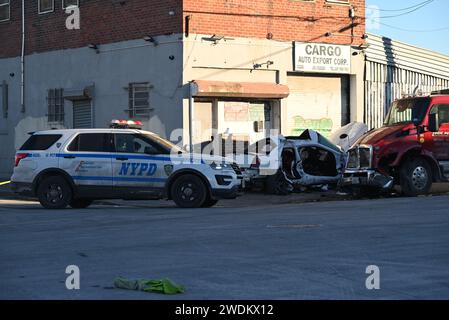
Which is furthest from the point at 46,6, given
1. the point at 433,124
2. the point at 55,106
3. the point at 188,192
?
the point at 433,124

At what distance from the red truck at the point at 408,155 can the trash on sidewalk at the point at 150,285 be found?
1072 centimetres

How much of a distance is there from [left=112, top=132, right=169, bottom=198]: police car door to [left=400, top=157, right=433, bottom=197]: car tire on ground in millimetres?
5970

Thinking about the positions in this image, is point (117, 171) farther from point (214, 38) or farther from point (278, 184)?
point (214, 38)

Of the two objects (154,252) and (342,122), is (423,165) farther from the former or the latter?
(154,252)

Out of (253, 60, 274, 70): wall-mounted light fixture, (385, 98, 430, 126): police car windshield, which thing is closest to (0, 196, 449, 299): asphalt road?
(385, 98, 430, 126): police car windshield

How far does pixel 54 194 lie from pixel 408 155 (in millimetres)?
8506

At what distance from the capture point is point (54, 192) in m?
15.3

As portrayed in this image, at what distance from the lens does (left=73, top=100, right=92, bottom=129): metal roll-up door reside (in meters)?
23.0

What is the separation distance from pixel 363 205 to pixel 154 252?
713cm

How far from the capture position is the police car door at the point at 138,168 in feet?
49.0

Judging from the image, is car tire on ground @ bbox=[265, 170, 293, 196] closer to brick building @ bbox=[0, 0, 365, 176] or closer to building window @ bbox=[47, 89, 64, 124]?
brick building @ bbox=[0, 0, 365, 176]

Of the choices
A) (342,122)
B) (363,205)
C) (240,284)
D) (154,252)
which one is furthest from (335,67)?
(240,284)
